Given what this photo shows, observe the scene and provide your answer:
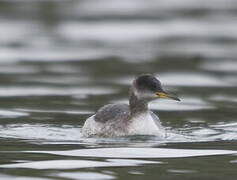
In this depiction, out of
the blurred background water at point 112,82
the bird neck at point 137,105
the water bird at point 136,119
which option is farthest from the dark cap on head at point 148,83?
the blurred background water at point 112,82

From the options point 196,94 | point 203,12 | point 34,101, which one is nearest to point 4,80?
point 34,101

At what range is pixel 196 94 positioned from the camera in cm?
2119

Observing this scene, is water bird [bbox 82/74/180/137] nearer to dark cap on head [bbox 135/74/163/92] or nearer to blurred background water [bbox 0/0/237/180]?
dark cap on head [bbox 135/74/163/92]

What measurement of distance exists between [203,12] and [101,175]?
21093mm

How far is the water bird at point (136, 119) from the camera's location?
53.5 feet

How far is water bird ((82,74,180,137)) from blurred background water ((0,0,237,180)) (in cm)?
21

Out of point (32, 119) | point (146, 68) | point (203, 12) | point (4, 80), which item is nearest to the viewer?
point (32, 119)

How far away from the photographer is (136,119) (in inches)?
645

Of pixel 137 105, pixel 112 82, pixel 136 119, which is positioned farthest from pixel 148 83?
pixel 112 82

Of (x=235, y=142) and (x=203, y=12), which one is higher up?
(x=203, y=12)

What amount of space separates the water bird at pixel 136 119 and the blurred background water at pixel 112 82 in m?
0.21

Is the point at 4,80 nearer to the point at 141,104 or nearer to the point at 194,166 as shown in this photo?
the point at 141,104

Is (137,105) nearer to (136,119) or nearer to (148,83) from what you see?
(136,119)

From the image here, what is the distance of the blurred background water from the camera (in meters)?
13.9
